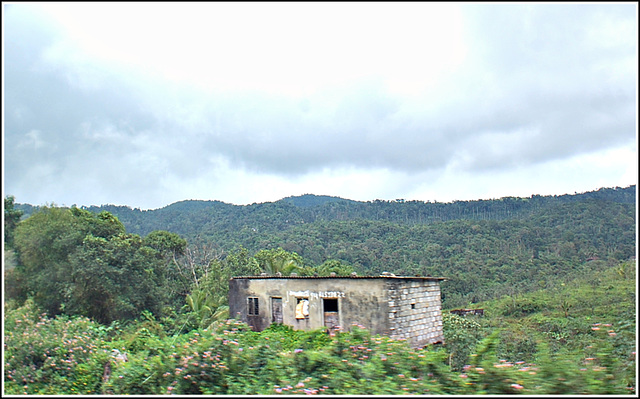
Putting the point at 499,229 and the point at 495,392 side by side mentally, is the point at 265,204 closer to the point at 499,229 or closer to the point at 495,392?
the point at 499,229

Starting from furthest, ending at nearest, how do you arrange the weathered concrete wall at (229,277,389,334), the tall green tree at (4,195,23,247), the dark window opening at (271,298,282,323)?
the dark window opening at (271,298,282,323), the tall green tree at (4,195,23,247), the weathered concrete wall at (229,277,389,334)

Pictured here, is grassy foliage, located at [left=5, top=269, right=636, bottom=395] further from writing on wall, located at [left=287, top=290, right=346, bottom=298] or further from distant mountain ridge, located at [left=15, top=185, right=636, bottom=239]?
distant mountain ridge, located at [left=15, top=185, right=636, bottom=239]

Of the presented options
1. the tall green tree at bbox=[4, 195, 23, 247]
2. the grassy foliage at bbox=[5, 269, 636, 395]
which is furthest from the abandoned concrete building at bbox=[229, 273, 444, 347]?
the tall green tree at bbox=[4, 195, 23, 247]

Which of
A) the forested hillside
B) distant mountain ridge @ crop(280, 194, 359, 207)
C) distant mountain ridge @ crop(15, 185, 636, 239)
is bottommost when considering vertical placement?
the forested hillside

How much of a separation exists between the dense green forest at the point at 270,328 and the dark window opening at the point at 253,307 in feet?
4.36

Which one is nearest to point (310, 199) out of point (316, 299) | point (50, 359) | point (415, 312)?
point (316, 299)

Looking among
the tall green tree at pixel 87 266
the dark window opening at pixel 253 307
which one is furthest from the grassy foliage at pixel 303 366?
the dark window opening at pixel 253 307

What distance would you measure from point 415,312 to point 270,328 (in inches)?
212

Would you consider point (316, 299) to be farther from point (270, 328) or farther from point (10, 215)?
point (10, 215)

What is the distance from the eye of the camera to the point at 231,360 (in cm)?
474

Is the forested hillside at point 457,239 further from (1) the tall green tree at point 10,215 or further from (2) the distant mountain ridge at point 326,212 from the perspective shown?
(1) the tall green tree at point 10,215

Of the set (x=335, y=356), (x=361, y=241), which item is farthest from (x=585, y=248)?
(x=335, y=356)

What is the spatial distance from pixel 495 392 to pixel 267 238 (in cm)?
6979

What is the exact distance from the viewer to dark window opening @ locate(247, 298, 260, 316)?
16442 millimetres
